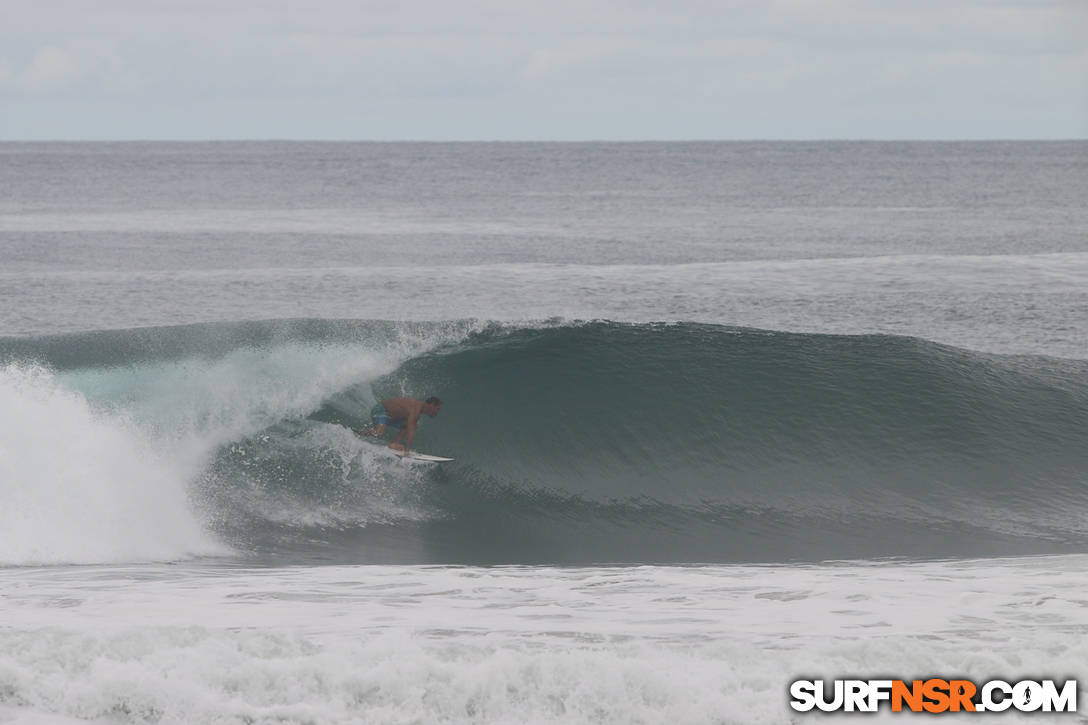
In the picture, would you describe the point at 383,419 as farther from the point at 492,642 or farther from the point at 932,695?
the point at 932,695

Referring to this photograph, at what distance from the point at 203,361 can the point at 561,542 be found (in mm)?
5723

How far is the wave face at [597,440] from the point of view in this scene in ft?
40.9

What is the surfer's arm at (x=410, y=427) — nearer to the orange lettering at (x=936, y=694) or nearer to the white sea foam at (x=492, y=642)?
the white sea foam at (x=492, y=642)

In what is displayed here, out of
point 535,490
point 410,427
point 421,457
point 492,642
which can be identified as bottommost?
point 492,642

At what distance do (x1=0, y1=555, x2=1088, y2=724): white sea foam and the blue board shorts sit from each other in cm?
271

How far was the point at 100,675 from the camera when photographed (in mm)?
7539

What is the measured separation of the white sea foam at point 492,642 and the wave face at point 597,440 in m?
1.74

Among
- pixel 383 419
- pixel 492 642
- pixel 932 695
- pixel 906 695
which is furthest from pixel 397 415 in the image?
pixel 932 695

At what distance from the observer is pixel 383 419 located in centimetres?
1281

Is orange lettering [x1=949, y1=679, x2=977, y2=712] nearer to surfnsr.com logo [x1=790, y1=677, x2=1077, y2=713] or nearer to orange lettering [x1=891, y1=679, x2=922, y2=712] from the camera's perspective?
surfnsr.com logo [x1=790, y1=677, x2=1077, y2=713]

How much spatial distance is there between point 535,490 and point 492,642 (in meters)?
5.90

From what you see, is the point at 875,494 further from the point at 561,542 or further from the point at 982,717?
the point at 982,717

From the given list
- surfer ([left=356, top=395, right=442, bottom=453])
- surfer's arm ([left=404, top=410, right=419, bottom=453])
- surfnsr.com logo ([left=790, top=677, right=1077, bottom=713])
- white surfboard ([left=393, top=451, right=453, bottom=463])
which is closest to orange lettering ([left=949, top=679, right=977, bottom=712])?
surfnsr.com logo ([left=790, top=677, right=1077, bottom=713])

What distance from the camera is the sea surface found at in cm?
773
